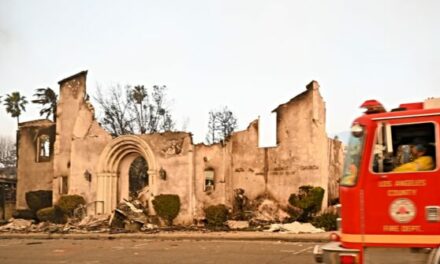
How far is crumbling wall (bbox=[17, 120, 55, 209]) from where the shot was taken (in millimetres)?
32188

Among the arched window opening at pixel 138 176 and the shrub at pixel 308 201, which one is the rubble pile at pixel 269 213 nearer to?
the shrub at pixel 308 201

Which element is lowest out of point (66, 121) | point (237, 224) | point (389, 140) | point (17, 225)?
point (17, 225)

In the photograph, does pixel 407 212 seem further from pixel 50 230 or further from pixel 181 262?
pixel 50 230

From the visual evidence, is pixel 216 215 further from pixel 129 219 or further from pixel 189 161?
pixel 129 219

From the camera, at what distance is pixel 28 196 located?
102ft

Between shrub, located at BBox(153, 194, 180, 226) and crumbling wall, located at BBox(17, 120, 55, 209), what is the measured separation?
918cm

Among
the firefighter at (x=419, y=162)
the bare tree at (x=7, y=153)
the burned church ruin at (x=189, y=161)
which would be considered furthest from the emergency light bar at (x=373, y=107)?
the bare tree at (x=7, y=153)

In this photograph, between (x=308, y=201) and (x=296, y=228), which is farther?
(x=308, y=201)

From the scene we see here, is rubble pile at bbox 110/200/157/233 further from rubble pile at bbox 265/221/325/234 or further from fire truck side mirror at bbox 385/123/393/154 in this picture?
fire truck side mirror at bbox 385/123/393/154

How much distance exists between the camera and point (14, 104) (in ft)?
182

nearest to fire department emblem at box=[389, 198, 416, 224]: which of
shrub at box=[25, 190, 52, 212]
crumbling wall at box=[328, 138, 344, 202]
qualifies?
crumbling wall at box=[328, 138, 344, 202]

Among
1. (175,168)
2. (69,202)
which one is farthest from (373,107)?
(69,202)

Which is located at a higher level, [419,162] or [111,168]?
[111,168]

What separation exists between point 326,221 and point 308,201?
136 cm
